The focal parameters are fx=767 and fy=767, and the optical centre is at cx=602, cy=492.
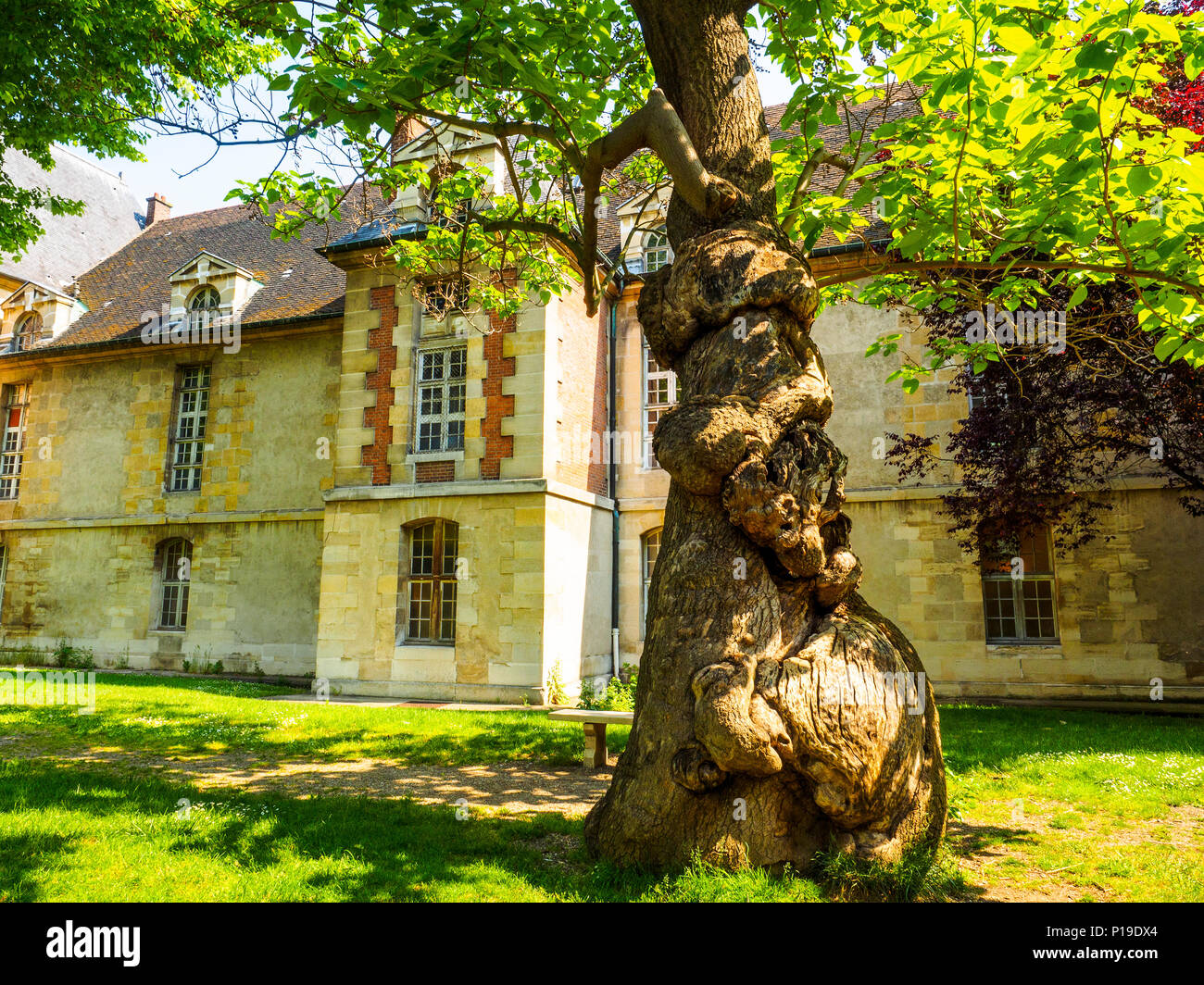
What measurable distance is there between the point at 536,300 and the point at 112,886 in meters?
10.6

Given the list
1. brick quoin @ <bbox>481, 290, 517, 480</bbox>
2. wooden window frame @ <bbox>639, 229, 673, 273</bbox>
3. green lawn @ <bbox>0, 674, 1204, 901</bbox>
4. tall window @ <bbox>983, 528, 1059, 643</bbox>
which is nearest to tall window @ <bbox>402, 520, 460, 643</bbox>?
brick quoin @ <bbox>481, 290, 517, 480</bbox>

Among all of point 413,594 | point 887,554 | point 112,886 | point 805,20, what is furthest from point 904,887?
point 413,594

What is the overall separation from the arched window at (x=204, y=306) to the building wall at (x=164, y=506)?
0.64 meters

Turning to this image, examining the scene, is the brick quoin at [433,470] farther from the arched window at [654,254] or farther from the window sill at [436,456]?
the arched window at [654,254]

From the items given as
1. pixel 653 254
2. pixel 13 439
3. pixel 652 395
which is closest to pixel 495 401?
pixel 652 395

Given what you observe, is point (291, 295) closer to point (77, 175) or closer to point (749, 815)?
point (77, 175)

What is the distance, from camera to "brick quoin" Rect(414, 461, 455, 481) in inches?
508

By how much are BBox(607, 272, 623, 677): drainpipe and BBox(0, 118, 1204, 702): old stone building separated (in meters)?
0.06

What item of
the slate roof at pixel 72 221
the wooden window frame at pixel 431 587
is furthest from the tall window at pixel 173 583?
the slate roof at pixel 72 221

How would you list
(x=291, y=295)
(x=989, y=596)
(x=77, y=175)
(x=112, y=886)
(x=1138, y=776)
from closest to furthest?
1. (x=112, y=886)
2. (x=1138, y=776)
3. (x=989, y=596)
4. (x=291, y=295)
5. (x=77, y=175)

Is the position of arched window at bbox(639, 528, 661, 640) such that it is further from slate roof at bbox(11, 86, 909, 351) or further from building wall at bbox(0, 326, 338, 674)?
building wall at bbox(0, 326, 338, 674)

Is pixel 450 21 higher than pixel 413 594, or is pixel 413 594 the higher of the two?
pixel 450 21

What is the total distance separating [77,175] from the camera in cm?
2281

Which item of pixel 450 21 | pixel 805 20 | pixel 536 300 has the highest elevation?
pixel 536 300
